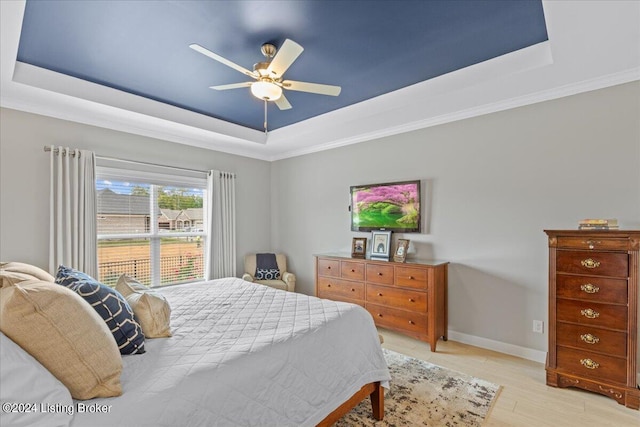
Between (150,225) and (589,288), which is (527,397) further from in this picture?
(150,225)

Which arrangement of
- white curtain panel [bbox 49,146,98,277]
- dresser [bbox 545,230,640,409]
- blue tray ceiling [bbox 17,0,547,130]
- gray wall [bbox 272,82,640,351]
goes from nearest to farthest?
blue tray ceiling [bbox 17,0,547,130]
dresser [bbox 545,230,640,409]
gray wall [bbox 272,82,640,351]
white curtain panel [bbox 49,146,98,277]

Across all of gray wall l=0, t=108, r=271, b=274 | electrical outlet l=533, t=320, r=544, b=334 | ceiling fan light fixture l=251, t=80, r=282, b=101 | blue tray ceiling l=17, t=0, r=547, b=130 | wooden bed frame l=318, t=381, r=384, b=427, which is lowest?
wooden bed frame l=318, t=381, r=384, b=427

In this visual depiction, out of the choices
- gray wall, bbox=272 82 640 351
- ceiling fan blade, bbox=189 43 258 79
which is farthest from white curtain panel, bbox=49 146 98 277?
gray wall, bbox=272 82 640 351

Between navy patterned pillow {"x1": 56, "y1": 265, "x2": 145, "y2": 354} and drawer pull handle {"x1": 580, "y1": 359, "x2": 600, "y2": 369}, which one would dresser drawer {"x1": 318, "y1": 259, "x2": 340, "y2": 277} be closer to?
drawer pull handle {"x1": 580, "y1": 359, "x2": 600, "y2": 369}

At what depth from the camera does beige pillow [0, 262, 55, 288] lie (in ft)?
4.34

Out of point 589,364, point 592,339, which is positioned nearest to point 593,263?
point 592,339

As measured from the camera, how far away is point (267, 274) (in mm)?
4820

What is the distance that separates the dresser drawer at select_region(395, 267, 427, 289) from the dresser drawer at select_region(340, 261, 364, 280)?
0.48 metres

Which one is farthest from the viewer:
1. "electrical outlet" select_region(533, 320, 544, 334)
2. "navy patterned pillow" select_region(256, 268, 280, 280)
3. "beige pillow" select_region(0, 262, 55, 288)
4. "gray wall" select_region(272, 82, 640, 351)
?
"navy patterned pillow" select_region(256, 268, 280, 280)

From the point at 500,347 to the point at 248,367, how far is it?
2.83 m

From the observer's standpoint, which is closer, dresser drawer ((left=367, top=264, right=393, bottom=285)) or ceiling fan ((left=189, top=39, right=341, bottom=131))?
ceiling fan ((left=189, top=39, right=341, bottom=131))

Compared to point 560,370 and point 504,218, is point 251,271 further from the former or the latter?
point 560,370

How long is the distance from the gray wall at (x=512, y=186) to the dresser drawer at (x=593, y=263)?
51 cm

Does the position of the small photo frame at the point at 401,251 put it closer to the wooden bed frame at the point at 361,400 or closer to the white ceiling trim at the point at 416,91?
the white ceiling trim at the point at 416,91
